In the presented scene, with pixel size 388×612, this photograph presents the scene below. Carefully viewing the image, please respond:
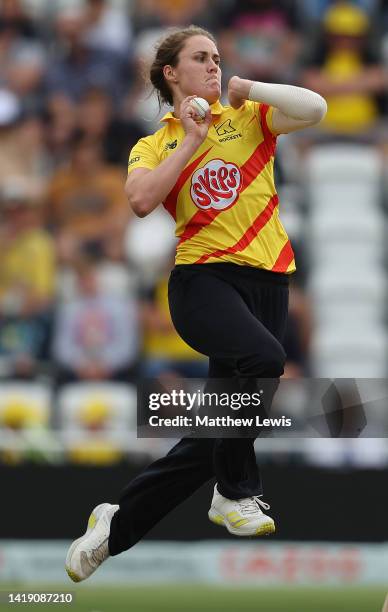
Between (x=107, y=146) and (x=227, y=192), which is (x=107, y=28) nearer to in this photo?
(x=107, y=146)

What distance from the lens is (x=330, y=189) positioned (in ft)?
37.9

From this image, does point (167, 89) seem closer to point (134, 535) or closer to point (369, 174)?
point (134, 535)

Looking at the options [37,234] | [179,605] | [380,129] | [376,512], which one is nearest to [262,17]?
[380,129]

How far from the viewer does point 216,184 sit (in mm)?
5602

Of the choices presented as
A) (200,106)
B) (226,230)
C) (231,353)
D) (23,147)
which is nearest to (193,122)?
Answer: (200,106)

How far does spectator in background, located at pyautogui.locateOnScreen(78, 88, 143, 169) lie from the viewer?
11.1 metres

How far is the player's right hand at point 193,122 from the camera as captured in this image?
213 inches

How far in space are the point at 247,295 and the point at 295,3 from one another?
280 inches

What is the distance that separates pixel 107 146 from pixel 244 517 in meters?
5.97

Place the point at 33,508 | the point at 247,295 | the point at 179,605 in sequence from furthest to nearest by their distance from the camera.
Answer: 1. the point at 33,508
2. the point at 179,605
3. the point at 247,295

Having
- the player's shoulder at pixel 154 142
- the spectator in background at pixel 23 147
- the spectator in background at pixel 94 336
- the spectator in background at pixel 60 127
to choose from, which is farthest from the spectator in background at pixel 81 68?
the player's shoulder at pixel 154 142

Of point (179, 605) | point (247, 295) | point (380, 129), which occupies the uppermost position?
point (380, 129)

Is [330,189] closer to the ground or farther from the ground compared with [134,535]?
farther from the ground

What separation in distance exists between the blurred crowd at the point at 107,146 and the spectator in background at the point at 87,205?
0.01 metres
